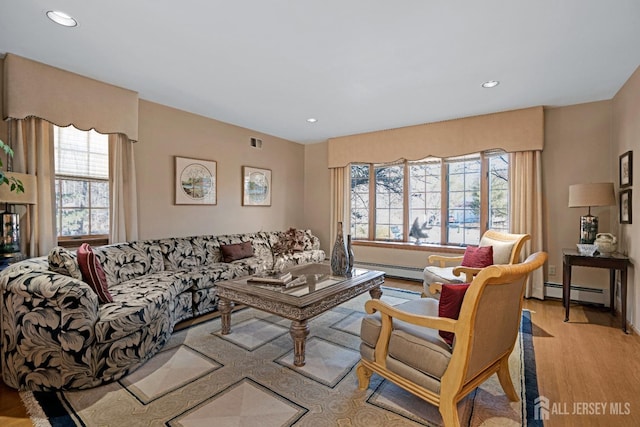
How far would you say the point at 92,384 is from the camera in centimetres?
202

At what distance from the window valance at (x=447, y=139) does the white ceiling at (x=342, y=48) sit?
0.30 meters

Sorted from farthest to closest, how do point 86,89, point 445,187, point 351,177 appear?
point 351,177 < point 445,187 < point 86,89

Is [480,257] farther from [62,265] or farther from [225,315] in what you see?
[62,265]

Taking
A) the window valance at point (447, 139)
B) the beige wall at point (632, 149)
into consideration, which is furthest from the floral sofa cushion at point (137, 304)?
the beige wall at point (632, 149)

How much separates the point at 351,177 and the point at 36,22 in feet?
14.9

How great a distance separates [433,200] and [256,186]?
9.89 feet

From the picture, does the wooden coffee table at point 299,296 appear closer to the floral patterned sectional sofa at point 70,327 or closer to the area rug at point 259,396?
the area rug at point 259,396

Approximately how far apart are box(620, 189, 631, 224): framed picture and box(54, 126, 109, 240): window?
5701mm

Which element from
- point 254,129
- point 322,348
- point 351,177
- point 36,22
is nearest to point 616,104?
point 351,177

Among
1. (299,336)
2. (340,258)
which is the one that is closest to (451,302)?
(299,336)

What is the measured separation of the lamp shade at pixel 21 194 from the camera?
7.58 feet

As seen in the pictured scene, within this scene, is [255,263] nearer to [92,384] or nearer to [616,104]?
[92,384]

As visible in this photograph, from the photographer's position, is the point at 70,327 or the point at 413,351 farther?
the point at 70,327

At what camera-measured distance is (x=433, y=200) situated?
16.4 ft
